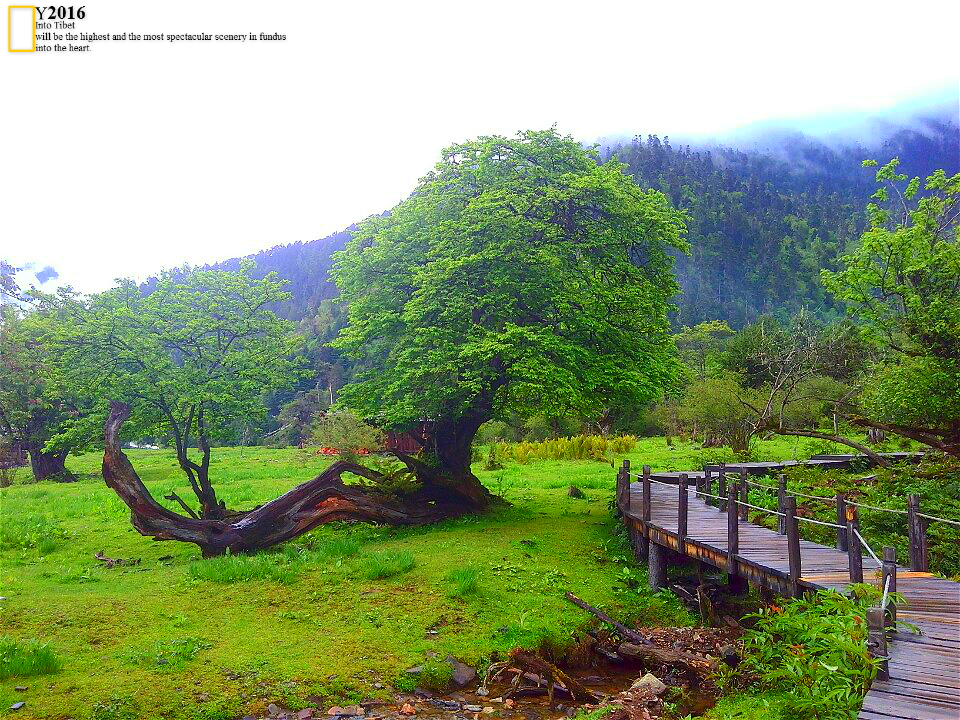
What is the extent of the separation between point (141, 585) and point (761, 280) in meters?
161

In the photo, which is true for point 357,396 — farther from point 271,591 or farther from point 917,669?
point 917,669

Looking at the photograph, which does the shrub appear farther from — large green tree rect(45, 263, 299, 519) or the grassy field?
large green tree rect(45, 263, 299, 519)

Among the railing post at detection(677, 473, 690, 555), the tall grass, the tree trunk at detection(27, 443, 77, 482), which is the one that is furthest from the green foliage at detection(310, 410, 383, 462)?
the railing post at detection(677, 473, 690, 555)

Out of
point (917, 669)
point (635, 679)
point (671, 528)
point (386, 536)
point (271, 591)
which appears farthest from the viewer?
point (386, 536)

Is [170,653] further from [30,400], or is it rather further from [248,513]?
[30,400]

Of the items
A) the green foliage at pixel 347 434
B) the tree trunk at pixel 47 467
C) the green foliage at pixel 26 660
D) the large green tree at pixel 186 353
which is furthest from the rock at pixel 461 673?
the tree trunk at pixel 47 467

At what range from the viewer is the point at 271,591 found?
14148 millimetres

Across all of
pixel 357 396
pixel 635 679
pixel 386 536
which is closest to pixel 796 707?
pixel 635 679

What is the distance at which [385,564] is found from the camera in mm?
15242

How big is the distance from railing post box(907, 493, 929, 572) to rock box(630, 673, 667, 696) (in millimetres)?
4888

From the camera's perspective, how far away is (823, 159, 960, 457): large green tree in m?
20.2

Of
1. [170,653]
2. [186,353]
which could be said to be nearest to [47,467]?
[186,353]

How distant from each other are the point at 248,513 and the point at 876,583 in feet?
47.9

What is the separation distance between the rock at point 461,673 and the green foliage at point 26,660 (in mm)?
6290
